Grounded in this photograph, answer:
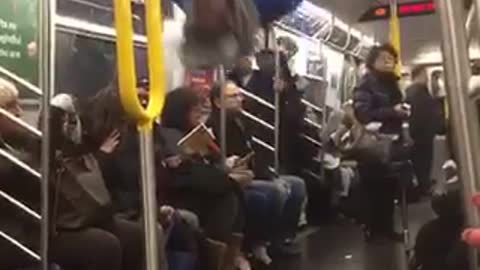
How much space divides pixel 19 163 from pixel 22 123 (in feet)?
0.39

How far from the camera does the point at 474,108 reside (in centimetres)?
106

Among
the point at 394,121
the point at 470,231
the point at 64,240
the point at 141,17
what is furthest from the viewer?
the point at 394,121

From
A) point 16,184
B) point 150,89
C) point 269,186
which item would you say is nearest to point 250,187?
point 269,186

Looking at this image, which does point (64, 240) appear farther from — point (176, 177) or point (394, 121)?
point (394, 121)

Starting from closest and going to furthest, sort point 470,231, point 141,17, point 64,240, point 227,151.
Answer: point 470,231
point 64,240
point 141,17
point 227,151

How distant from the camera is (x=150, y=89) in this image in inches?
59.2

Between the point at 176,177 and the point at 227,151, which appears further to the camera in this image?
the point at 227,151

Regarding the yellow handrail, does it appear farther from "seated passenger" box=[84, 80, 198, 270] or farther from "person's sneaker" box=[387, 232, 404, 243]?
"person's sneaker" box=[387, 232, 404, 243]

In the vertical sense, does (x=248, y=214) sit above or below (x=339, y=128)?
below

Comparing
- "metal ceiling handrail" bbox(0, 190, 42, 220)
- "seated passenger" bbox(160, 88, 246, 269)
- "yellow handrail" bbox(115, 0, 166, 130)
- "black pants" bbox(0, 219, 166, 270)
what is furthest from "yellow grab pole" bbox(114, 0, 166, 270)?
"seated passenger" bbox(160, 88, 246, 269)

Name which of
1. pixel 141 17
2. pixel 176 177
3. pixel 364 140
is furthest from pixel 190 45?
pixel 364 140

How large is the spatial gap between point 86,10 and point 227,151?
78cm

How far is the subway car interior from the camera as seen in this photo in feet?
7.88

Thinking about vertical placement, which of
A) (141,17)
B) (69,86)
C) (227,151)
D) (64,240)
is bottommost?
(64,240)
